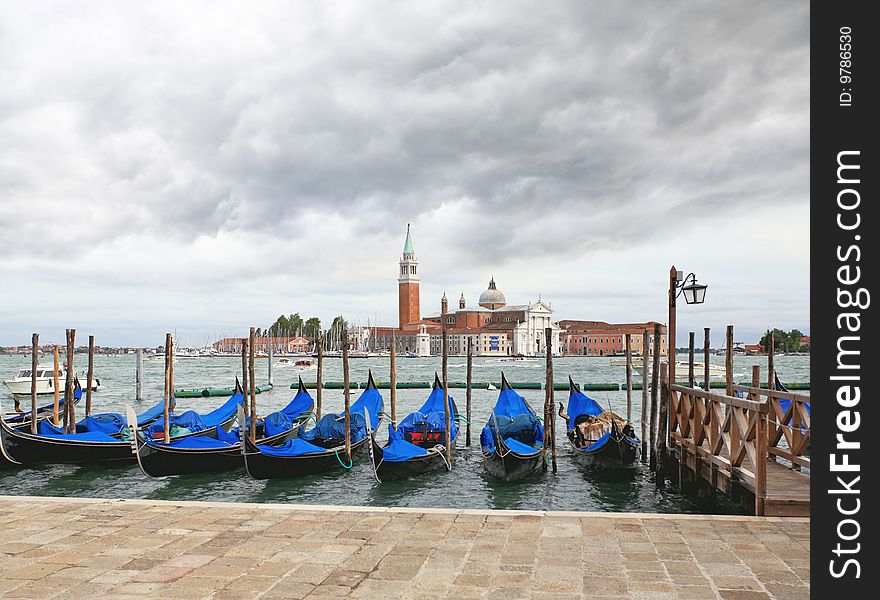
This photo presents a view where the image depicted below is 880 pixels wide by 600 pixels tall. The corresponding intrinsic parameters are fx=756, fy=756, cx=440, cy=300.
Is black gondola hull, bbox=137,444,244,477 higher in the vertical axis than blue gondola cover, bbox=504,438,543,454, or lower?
lower

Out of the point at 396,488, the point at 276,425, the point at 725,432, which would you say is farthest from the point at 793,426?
the point at 276,425

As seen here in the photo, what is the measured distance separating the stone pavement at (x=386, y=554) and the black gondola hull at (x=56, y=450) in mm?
5789

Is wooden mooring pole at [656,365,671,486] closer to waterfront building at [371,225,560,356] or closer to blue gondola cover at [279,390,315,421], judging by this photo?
blue gondola cover at [279,390,315,421]

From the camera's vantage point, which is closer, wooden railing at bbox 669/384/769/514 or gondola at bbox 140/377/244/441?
wooden railing at bbox 669/384/769/514

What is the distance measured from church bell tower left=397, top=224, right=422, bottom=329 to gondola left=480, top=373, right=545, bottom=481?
85.0 meters

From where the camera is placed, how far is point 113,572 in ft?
11.9

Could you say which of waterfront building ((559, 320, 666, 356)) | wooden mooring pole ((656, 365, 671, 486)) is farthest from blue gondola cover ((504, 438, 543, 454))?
waterfront building ((559, 320, 666, 356))

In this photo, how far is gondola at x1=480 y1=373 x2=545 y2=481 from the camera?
9.16m

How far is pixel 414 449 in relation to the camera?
9445mm

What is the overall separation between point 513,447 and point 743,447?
12.1 feet

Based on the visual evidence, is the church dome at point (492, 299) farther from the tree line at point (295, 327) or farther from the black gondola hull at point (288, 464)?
the black gondola hull at point (288, 464)
